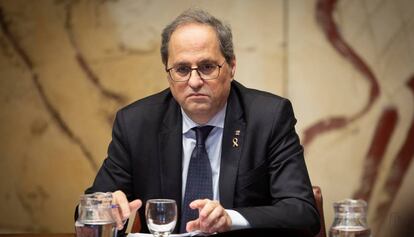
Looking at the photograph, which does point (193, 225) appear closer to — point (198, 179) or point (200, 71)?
point (198, 179)

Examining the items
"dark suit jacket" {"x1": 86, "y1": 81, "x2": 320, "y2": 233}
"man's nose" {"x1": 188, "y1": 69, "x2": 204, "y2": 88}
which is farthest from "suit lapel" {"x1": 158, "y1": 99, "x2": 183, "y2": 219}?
"man's nose" {"x1": 188, "y1": 69, "x2": 204, "y2": 88}

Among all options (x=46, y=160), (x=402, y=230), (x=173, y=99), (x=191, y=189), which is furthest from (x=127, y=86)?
(x=402, y=230)

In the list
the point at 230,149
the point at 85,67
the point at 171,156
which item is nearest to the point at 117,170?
the point at 171,156

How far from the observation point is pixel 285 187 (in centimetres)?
227

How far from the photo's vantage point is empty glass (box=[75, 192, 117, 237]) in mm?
1699

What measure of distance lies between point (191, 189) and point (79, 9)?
1669 millimetres

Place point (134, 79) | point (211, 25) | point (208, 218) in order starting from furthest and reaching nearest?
1. point (134, 79)
2. point (211, 25)
3. point (208, 218)

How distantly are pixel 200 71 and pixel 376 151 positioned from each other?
153 centimetres

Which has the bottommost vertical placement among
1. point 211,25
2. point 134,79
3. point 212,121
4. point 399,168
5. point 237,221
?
point 399,168

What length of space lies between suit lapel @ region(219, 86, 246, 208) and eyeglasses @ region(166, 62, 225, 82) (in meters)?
0.18

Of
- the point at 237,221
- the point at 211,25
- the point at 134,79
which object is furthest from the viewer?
the point at 134,79

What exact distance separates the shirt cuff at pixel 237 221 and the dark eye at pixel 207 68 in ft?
1.93

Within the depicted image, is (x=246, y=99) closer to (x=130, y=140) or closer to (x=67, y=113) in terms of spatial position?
(x=130, y=140)

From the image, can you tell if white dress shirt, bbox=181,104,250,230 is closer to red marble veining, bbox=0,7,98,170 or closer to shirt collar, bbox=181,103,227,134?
shirt collar, bbox=181,103,227,134
